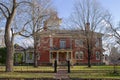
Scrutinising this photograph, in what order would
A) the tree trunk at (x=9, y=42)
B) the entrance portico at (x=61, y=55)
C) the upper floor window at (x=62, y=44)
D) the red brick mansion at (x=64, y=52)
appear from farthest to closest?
the upper floor window at (x=62, y=44) → the entrance portico at (x=61, y=55) → the red brick mansion at (x=64, y=52) → the tree trunk at (x=9, y=42)

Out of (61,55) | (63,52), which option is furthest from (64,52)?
(61,55)

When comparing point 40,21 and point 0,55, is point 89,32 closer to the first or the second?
point 40,21

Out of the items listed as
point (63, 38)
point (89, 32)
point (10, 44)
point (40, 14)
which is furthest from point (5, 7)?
point (63, 38)

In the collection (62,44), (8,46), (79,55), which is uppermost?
(62,44)

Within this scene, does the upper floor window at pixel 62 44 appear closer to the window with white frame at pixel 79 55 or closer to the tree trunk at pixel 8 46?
the window with white frame at pixel 79 55

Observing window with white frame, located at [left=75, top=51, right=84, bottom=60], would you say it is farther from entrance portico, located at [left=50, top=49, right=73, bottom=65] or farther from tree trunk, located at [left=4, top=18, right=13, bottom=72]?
tree trunk, located at [left=4, top=18, right=13, bottom=72]

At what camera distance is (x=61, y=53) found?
6431cm

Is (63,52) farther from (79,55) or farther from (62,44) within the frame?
(79,55)

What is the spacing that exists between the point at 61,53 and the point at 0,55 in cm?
1746

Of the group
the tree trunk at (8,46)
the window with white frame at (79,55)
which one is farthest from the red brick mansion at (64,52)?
the tree trunk at (8,46)

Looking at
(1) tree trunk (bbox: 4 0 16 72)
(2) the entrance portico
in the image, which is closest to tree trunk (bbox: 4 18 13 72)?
(1) tree trunk (bbox: 4 0 16 72)

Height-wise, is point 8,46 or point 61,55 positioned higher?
point 8,46

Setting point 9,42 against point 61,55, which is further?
point 61,55

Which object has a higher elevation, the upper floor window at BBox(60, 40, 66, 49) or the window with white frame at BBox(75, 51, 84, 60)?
the upper floor window at BBox(60, 40, 66, 49)
